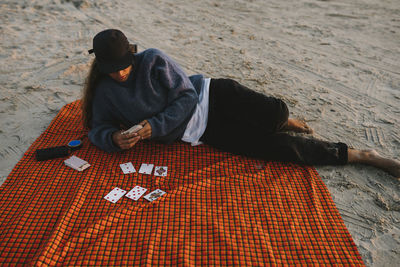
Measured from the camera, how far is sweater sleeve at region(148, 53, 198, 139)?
Result: 287 centimetres

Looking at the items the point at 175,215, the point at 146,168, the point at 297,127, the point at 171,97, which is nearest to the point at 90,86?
the point at 171,97

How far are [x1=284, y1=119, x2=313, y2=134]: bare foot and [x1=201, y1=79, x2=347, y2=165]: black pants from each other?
45 cm

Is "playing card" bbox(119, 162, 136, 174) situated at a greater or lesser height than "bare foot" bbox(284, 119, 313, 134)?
lesser

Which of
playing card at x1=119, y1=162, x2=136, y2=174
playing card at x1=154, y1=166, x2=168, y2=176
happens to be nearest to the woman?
playing card at x1=119, y1=162, x2=136, y2=174

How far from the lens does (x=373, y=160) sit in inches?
124

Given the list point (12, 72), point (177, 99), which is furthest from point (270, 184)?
point (12, 72)

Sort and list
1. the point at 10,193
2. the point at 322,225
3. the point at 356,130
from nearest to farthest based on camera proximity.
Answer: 1. the point at 322,225
2. the point at 10,193
3. the point at 356,130

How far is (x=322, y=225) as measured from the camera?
2.52 m

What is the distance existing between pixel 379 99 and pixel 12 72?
5511mm

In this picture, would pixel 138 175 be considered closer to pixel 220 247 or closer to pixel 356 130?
pixel 220 247

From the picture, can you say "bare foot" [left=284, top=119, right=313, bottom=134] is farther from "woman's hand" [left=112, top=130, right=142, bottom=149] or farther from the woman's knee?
"woman's hand" [left=112, top=130, right=142, bottom=149]

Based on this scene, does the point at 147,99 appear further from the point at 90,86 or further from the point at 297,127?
the point at 297,127

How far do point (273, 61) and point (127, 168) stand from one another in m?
3.58

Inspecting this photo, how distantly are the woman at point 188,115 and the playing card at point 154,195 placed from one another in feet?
1.64
